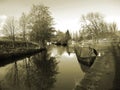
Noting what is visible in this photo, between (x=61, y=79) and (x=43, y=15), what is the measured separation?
2777 centimetres

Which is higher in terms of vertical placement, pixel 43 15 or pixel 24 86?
pixel 43 15

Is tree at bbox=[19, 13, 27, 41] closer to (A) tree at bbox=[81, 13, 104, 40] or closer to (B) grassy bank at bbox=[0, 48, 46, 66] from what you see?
(B) grassy bank at bbox=[0, 48, 46, 66]

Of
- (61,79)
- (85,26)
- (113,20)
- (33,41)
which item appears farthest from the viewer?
(113,20)

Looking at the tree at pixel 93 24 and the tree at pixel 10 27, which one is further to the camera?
the tree at pixel 93 24

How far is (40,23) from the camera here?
126 ft

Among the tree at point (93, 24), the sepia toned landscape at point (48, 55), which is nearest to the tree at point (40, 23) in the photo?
the sepia toned landscape at point (48, 55)

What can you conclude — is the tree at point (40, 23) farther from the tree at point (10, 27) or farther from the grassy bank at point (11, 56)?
the grassy bank at point (11, 56)

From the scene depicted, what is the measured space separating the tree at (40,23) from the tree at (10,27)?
4972 mm

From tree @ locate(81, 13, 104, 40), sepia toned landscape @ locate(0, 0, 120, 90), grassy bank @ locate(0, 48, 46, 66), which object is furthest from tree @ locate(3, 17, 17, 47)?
tree @ locate(81, 13, 104, 40)

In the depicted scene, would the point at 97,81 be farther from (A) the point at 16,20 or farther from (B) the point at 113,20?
(B) the point at 113,20

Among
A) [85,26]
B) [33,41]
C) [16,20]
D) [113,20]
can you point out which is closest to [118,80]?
[33,41]

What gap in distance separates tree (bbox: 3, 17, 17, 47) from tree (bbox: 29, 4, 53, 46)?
16.3 feet

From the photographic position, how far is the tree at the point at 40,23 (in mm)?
37656

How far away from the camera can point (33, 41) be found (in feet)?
131
